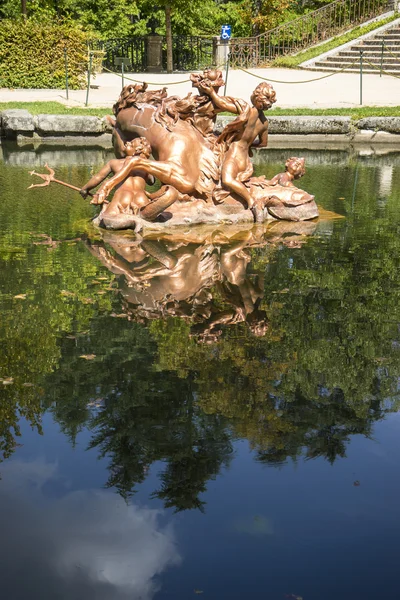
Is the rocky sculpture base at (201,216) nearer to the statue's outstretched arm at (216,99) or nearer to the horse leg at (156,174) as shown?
the horse leg at (156,174)

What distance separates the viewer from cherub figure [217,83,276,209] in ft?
37.2

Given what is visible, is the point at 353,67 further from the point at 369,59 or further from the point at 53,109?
the point at 53,109

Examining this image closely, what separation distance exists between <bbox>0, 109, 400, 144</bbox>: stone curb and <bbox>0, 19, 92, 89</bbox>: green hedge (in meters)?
6.40

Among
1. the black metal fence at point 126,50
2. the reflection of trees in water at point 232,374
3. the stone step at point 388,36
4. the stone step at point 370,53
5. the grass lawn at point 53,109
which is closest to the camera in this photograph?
the reflection of trees in water at point 232,374

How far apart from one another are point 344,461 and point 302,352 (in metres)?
1.79

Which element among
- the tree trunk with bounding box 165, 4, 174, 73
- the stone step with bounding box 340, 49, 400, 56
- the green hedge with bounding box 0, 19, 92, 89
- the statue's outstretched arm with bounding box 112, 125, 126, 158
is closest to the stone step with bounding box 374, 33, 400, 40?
the stone step with bounding box 340, 49, 400, 56

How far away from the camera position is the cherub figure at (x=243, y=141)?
11352 mm

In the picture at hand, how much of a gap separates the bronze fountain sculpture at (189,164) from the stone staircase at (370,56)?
17845mm

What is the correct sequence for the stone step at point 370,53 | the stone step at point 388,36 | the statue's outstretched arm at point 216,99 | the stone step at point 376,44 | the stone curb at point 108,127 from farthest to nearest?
1. the stone step at point 388,36
2. the stone step at point 376,44
3. the stone step at point 370,53
4. the stone curb at point 108,127
5. the statue's outstretched arm at point 216,99

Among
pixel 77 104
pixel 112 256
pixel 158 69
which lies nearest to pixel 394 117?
pixel 77 104

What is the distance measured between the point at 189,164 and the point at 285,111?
11.2 m

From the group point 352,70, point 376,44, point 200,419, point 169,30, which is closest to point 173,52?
point 169,30

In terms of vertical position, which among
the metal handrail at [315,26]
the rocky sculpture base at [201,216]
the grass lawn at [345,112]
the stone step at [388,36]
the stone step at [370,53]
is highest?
the metal handrail at [315,26]

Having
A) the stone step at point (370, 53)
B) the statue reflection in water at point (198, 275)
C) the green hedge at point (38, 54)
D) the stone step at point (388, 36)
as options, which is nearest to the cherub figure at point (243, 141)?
the statue reflection in water at point (198, 275)
